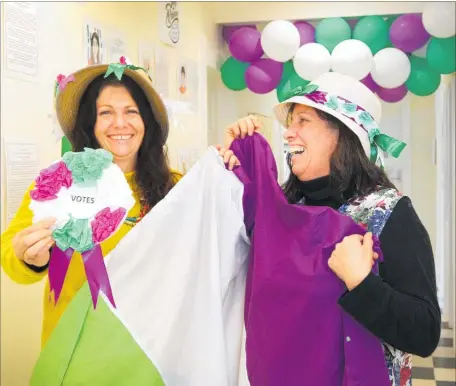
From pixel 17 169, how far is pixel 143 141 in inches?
33.1

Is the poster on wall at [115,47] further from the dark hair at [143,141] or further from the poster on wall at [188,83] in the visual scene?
the dark hair at [143,141]

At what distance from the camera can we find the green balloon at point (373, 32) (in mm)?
4477

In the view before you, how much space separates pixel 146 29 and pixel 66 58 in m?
1.13

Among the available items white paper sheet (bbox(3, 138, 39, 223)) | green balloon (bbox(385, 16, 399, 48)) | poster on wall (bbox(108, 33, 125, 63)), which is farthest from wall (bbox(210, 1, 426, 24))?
white paper sheet (bbox(3, 138, 39, 223))

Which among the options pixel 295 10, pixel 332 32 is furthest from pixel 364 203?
pixel 295 10

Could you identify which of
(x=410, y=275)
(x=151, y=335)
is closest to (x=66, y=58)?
(x=151, y=335)

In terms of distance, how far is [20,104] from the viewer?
8.09 feet

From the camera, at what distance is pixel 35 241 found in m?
1.36

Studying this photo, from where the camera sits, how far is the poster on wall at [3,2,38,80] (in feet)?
7.80

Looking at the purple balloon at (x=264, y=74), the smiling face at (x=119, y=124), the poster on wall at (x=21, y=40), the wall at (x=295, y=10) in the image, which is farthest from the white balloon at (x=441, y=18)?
the smiling face at (x=119, y=124)

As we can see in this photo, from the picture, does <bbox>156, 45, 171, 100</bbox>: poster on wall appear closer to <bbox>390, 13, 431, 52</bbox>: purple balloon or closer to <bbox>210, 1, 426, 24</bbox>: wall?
<bbox>210, 1, 426, 24</bbox>: wall

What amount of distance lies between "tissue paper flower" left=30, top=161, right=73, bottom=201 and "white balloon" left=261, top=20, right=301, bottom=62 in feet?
10.5

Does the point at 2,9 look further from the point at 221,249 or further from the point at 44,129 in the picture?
the point at 221,249

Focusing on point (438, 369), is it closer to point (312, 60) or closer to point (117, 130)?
point (312, 60)
